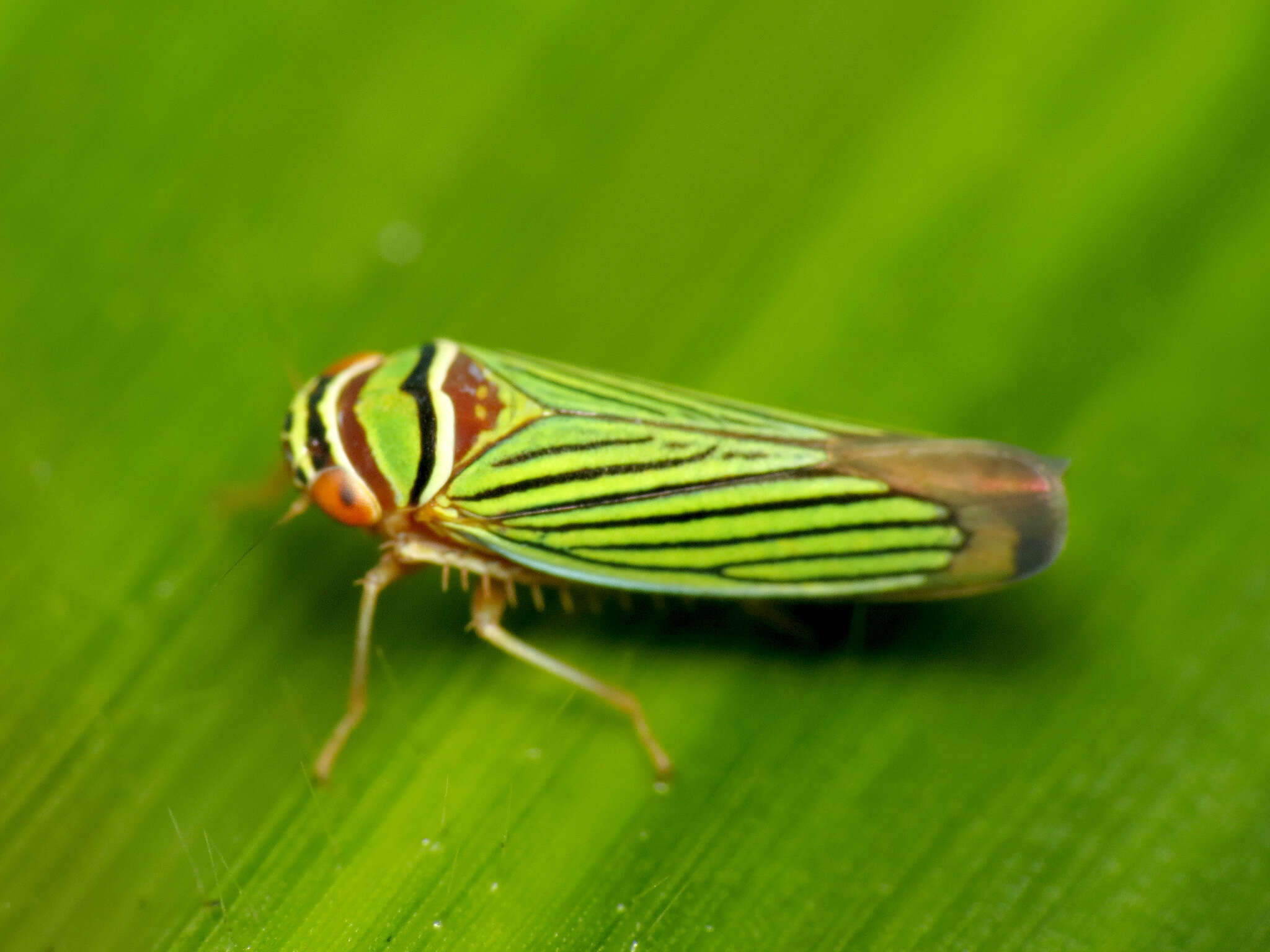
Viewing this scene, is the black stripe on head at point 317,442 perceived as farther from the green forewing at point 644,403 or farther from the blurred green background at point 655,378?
the green forewing at point 644,403

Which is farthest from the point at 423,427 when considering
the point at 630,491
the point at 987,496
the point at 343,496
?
the point at 987,496

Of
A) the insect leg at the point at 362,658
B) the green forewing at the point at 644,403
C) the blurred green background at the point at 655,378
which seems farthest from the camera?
the insect leg at the point at 362,658

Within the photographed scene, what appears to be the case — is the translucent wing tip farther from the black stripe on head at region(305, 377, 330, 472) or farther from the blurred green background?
the black stripe on head at region(305, 377, 330, 472)

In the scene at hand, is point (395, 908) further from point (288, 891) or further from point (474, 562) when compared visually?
point (474, 562)

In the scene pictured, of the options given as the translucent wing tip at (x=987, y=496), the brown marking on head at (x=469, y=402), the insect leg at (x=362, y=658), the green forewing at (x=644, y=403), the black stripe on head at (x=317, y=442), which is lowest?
the insect leg at (x=362, y=658)

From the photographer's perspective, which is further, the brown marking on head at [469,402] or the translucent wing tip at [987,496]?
the brown marking on head at [469,402]

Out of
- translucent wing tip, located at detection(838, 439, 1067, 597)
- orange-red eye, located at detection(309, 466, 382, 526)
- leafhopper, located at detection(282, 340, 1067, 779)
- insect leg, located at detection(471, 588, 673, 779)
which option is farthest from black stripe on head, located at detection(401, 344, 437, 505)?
translucent wing tip, located at detection(838, 439, 1067, 597)

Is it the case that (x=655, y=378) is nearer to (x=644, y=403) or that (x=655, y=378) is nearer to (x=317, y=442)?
(x=644, y=403)

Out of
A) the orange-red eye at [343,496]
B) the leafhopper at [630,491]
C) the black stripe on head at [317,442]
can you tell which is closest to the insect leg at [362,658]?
the leafhopper at [630,491]
